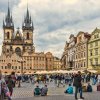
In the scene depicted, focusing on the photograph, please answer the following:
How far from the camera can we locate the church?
155m

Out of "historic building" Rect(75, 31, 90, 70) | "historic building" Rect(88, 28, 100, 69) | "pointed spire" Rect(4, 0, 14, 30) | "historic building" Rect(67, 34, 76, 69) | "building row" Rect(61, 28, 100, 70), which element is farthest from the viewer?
"pointed spire" Rect(4, 0, 14, 30)

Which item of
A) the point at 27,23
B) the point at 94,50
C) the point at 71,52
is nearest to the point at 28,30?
the point at 27,23

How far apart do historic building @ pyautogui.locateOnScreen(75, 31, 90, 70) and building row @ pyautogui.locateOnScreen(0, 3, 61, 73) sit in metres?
54.5

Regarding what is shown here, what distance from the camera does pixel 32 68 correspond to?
524 ft

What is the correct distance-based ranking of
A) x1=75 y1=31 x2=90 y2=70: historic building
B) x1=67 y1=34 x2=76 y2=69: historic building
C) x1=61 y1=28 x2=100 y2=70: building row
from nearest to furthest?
x1=61 y1=28 x2=100 y2=70: building row → x1=75 y1=31 x2=90 y2=70: historic building → x1=67 y1=34 x2=76 y2=69: historic building

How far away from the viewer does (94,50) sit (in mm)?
83438

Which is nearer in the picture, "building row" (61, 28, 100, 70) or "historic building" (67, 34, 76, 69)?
"building row" (61, 28, 100, 70)

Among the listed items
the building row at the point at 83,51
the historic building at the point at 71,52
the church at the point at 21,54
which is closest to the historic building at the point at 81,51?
the building row at the point at 83,51

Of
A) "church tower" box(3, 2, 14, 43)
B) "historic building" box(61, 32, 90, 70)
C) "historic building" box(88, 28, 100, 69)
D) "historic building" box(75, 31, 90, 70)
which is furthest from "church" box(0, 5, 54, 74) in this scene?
"historic building" box(88, 28, 100, 69)

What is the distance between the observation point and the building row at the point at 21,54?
509 feet

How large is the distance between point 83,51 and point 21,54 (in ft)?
236

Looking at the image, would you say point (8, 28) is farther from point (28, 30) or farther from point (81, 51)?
point (81, 51)

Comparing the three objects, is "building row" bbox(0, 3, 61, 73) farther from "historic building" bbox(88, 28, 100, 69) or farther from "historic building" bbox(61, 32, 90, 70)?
"historic building" bbox(88, 28, 100, 69)

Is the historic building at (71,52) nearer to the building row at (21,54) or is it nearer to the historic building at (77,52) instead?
the historic building at (77,52)
